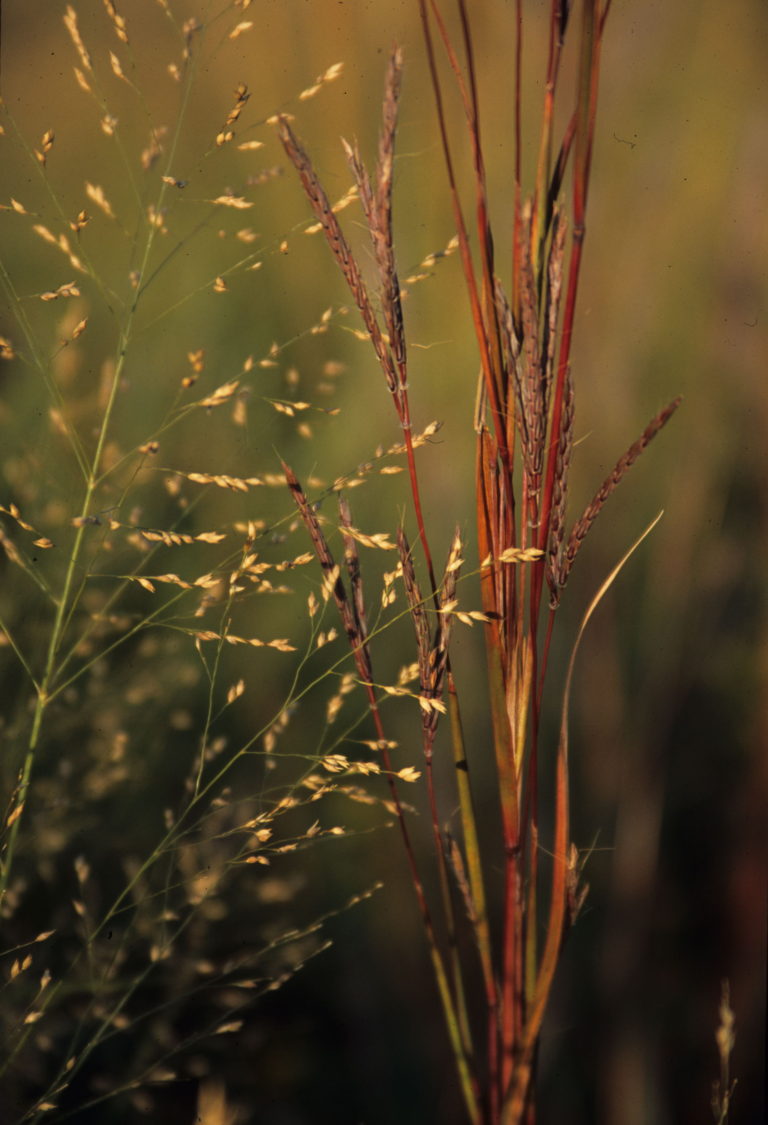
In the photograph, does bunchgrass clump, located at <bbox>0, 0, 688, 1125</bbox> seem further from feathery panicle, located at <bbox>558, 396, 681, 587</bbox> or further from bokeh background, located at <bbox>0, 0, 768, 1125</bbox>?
feathery panicle, located at <bbox>558, 396, 681, 587</bbox>

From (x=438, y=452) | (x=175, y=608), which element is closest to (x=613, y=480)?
(x=438, y=452)

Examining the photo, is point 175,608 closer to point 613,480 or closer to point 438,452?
point 438,452

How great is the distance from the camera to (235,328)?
1025 millimetres

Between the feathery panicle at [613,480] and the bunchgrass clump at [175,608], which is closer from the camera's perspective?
the feathery panicle at [613,480]

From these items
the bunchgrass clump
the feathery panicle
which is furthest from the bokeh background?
the feathery panicle

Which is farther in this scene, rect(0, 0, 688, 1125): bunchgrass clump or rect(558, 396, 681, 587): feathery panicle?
rect(0, 0, 688, 1125): bunchgrass clump

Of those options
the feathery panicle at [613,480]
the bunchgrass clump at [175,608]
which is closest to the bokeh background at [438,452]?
the bunchgrass clump at [175,608]

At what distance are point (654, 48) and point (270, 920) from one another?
1029 mm

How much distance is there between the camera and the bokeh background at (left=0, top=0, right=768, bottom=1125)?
968mm

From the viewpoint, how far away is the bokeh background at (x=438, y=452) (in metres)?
0.97

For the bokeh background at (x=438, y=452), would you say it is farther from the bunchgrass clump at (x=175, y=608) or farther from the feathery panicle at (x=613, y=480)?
the feathery panicle at (x=613, y=480)

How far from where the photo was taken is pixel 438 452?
100 cm

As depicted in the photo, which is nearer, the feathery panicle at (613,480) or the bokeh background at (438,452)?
the feathery panicle at (613,480)

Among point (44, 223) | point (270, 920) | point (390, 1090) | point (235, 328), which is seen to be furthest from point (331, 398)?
point (390, 1090)
